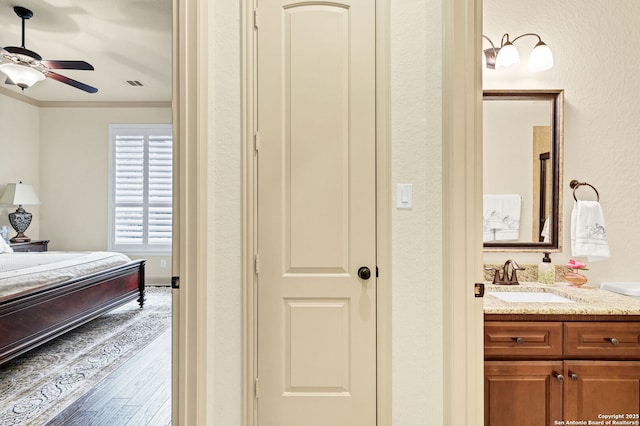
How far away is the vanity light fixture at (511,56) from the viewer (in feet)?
6.82

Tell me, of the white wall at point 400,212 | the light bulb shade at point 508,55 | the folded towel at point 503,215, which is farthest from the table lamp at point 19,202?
the light bulb shade at point 508,55

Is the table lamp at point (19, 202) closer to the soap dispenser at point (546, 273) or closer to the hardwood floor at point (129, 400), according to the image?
the hardwood floor at point (129, 400)

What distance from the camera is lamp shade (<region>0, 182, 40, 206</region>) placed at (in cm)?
480

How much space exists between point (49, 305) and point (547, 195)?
155 inches

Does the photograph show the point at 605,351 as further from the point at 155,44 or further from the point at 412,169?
the point at 155,44

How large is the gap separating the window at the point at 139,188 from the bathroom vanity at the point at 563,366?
514cm

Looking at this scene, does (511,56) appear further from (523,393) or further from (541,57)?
(523,393)

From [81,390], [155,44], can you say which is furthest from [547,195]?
[155,44]

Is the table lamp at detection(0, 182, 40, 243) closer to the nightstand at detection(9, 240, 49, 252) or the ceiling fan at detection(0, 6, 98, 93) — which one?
the nightstand at detection(9, 240, 49, 252)

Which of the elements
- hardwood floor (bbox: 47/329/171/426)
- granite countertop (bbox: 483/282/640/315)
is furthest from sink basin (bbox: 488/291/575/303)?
hardwood floor (bbox: 47/329/171/426)

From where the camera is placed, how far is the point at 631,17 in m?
2.14

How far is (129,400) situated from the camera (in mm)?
2293

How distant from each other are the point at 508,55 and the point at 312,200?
156cm

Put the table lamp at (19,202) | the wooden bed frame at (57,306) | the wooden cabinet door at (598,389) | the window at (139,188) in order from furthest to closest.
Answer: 1. the window at (139,188)
2. the table lamp at (19,202)
3. the wooden bed frame at (57,306)
4. the wooden cabinet door at (598,389)
